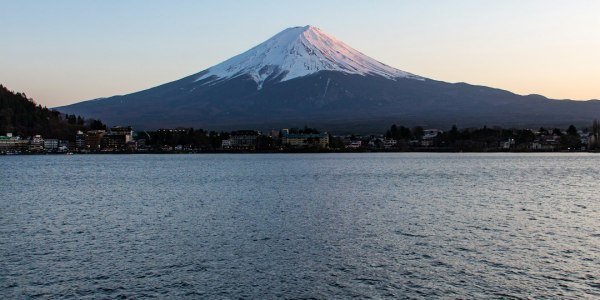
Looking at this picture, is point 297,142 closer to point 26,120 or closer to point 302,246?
point 26,120

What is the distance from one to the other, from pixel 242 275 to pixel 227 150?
385 ft

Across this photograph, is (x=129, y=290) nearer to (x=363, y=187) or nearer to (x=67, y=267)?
(x=67, y=267)

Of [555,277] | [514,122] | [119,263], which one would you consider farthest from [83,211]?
[514,122]

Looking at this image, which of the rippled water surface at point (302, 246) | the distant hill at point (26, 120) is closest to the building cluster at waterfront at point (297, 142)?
the distant hill at point (26, 120)

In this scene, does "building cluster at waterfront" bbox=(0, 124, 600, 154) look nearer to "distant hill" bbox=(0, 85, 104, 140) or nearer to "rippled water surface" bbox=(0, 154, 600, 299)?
"distant hill" bbox=(0, 85, 104, 140)

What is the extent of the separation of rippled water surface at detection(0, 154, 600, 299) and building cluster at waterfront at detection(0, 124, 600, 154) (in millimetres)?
97978

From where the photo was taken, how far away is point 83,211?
2766 cm

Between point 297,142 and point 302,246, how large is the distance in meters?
113

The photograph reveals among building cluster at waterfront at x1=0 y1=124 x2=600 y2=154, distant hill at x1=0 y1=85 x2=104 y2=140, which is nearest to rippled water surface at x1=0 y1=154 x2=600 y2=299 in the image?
building cluster at waterfront at x1=0 y1=124 x2=600 y2=154

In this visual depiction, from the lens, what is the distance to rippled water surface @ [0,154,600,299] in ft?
46.4

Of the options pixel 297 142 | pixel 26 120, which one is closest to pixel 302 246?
pixel 297 142

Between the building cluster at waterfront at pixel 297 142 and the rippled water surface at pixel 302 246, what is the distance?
98.0 m

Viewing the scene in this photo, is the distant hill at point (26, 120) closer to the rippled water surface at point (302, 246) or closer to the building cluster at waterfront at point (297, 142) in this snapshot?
the building cluster at waterfront at point (297, 142)

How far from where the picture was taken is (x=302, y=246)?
18688 mm
